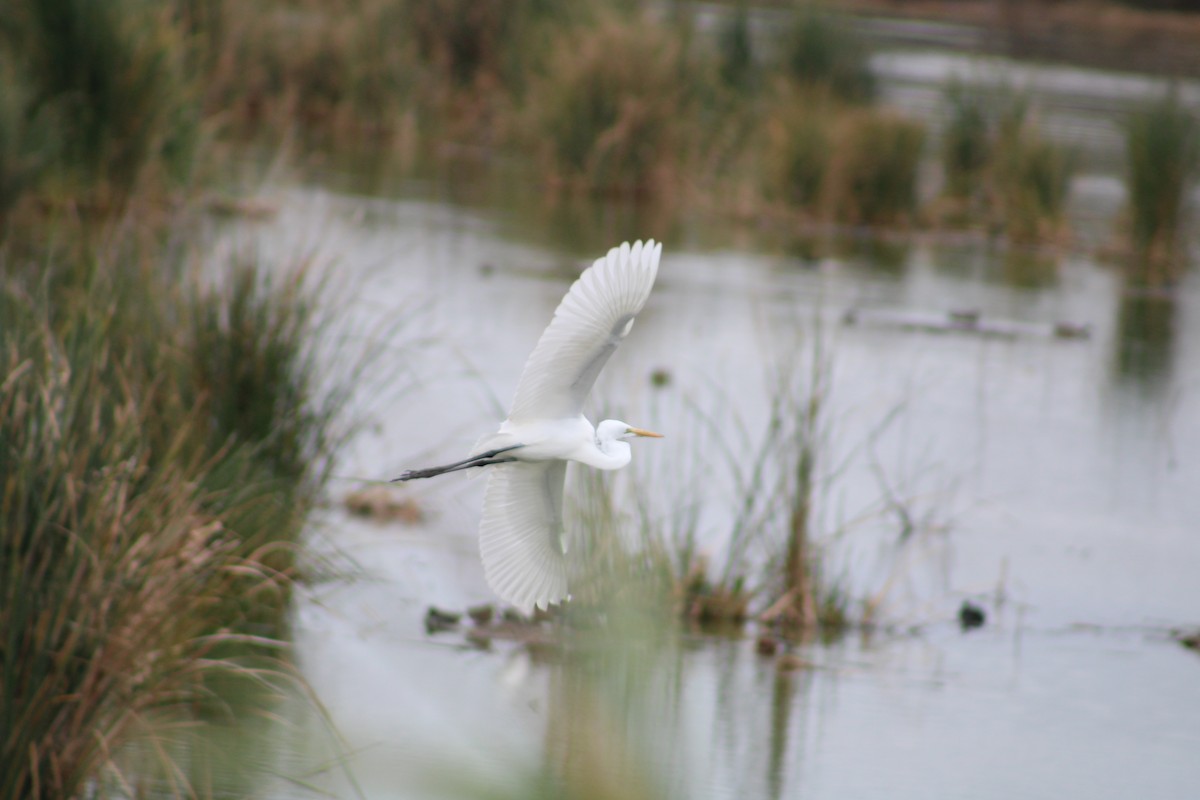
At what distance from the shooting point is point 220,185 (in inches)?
369

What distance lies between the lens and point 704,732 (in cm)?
389

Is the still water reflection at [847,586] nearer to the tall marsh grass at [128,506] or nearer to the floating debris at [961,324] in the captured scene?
the floating debris at [961,324]

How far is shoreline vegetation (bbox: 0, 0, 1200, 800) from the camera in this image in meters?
2.80

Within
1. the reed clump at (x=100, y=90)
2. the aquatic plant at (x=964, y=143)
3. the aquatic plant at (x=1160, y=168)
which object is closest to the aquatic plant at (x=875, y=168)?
the aquatic plant at (x=964, y=143)

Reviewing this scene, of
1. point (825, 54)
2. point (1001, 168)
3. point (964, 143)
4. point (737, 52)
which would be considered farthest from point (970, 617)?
point (737, 52)

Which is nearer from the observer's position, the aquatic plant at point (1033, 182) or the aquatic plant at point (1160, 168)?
the aquatic plant at point (1160, 168)

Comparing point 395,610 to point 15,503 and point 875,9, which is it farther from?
point 875,9

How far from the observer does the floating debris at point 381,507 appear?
5164 millimetres

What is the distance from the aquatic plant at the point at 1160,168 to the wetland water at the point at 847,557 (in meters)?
1.47

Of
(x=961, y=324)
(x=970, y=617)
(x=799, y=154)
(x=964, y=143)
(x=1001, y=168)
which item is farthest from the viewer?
(x=964, y=143)

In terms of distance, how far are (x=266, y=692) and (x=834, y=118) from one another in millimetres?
9598

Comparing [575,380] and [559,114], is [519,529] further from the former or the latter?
[559,114]

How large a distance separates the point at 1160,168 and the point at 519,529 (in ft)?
31.5

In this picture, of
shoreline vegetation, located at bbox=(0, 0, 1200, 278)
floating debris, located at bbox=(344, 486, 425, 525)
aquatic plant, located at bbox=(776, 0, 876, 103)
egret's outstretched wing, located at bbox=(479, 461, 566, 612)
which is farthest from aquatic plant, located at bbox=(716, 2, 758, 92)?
egret's outstretched wing, located at bbox=(479, 461, 566, 612)
